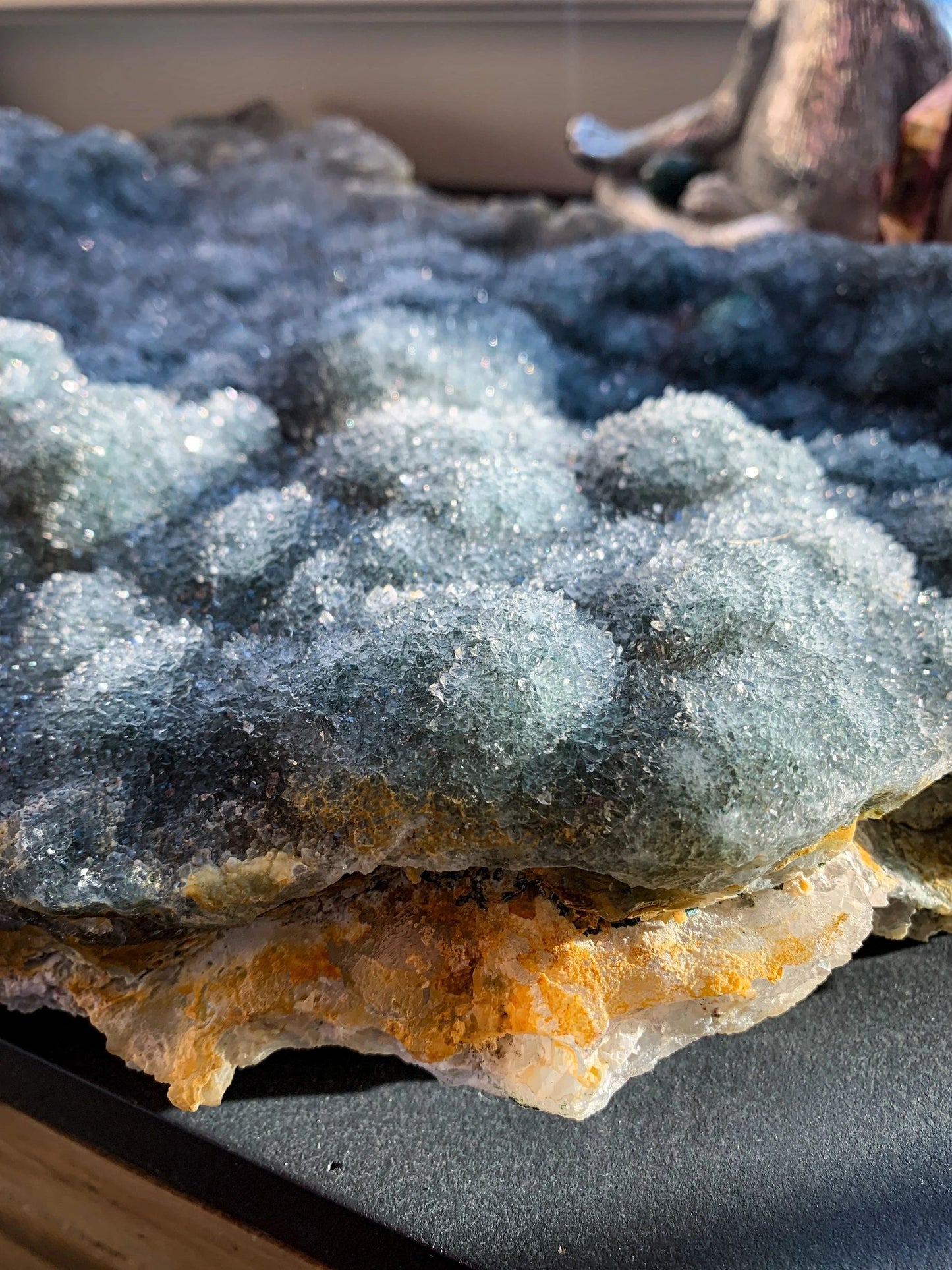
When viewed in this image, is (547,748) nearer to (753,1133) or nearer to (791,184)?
(753,1133)

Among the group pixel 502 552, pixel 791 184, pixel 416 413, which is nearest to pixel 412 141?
pixel 791 184

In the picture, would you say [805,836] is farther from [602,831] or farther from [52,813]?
[52,813]

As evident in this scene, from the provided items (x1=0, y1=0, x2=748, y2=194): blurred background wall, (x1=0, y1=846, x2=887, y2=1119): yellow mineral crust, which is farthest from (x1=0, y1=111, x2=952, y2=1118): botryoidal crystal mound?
(x1=0, y1=0, x2=748, y2=194): blurred background wall

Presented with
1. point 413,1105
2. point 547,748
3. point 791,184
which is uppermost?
point 791,184

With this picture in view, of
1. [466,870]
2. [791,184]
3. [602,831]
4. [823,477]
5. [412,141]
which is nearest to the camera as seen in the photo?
[602,831]

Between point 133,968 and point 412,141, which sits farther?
point 412,141

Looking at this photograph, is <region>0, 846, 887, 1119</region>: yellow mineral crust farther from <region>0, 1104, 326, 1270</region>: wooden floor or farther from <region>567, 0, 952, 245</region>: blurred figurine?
<region>567, 0, 952, 245</region>: blurred figurine

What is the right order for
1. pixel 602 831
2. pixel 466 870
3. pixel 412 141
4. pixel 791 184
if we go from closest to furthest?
1. pixel 602 831
2. pixel 466 870
3. pixel 791 184
4. pixel 412 141

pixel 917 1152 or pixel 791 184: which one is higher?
pixel 791 184
